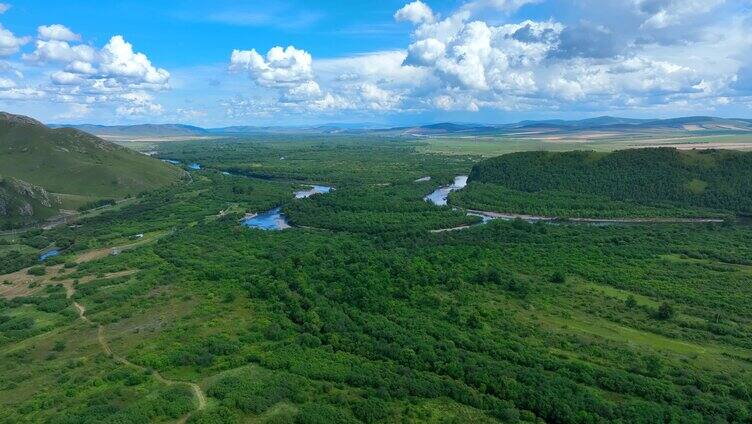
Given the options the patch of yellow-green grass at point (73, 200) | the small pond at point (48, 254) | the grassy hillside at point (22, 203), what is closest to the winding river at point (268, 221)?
the small pond at point (48, 254)

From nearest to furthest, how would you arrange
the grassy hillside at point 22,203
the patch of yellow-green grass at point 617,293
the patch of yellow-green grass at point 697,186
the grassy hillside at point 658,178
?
the patch of yellow-green grass at point 617,293 → the grassy hillside at point 22,203 → the grassy hillside at point 658,178 → the patch of yellow-green grass at point 697,186

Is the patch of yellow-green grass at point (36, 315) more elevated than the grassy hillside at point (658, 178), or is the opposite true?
the grassy hillside at point (658, 178)

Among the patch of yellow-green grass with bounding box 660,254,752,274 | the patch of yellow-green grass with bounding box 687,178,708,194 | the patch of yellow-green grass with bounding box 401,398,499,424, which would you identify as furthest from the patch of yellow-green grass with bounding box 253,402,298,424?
the patch of yellow-green grass with bounding box 687,178,708,194

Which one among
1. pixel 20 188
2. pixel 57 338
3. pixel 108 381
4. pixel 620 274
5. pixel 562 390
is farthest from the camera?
pixel 20 188

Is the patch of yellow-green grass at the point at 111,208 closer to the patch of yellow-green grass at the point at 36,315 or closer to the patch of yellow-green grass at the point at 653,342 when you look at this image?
the patch of yellow-green grass at the point at 36,315

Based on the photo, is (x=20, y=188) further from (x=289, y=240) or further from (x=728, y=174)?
(x=728, y=174)

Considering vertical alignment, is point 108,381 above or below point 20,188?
below

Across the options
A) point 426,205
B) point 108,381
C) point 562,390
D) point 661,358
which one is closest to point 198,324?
point 108,381

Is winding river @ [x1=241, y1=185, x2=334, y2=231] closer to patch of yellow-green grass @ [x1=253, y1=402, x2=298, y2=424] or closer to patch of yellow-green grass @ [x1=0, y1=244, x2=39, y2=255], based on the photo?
patch of yellow-green grass @ [x1=0, y1=244, x2=39, y2=255]
